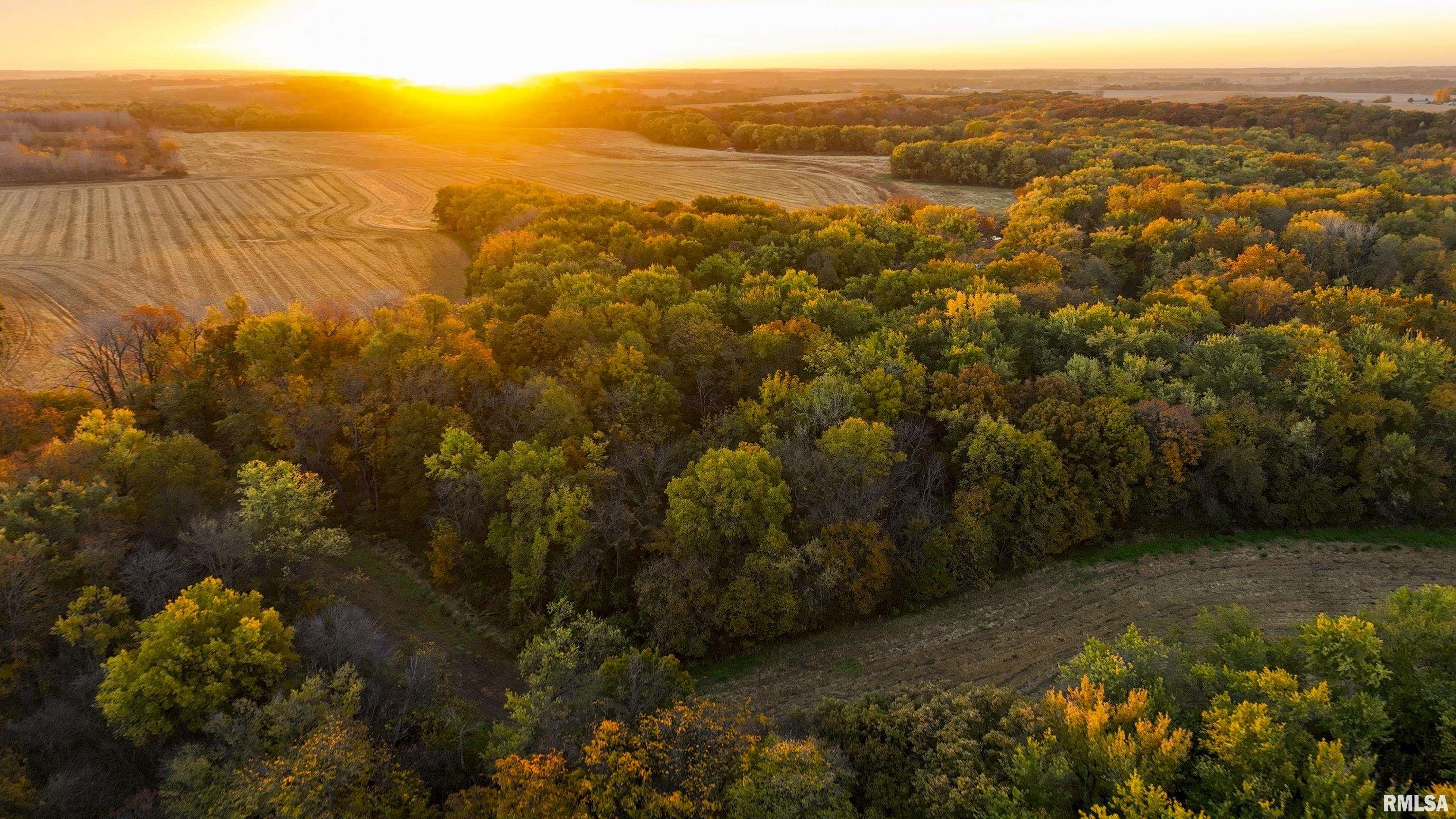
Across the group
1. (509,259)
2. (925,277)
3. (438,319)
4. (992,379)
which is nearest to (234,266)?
(509,259)

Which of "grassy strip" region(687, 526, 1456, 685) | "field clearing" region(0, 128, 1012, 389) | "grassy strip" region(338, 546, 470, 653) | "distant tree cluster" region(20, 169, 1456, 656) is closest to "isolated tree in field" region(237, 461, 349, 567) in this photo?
"distant tree cluster" region(20, 169, 1456, 656)

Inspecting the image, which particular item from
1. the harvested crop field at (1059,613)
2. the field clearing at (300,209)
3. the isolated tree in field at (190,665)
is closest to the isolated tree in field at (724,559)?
the harvested crop field at (1059,613)

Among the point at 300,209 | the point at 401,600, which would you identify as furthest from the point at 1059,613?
the point at 300,209

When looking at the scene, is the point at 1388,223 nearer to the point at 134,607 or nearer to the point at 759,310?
the point at 759,310

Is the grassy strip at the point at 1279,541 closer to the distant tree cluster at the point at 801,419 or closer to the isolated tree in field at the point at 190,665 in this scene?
the distant tree cluster at the point at 801,419

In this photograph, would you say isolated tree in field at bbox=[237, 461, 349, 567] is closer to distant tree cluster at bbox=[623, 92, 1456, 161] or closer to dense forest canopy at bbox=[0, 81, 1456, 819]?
dense forest canopy at bbox=[0, 81, 1456, 819]

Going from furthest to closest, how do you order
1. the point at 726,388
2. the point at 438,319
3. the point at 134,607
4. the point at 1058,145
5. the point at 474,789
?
the point at 1058,145
the point at 438,319
the point at 726,388
the point at 134,607
the point at 474,789
